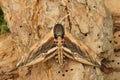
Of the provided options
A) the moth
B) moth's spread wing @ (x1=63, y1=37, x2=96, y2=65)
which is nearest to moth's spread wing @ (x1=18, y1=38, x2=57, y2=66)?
the moth

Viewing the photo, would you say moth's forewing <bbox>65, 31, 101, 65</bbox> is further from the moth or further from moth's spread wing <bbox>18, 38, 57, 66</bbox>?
moth's spread wing <bbox>18, 38, 57, 66</bbox>

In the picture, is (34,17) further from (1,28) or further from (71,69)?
(1,28)

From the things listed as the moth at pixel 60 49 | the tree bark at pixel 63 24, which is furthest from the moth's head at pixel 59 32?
the tree bark at pixel 63 24

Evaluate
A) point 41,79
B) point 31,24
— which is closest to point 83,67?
point 41,79

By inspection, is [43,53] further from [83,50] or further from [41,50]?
[83,50]

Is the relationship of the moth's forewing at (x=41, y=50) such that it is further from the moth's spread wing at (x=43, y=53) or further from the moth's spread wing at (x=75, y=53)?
the moth's spread wing at (x=75, y=53)

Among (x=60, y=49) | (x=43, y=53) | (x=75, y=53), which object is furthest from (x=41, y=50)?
(x=75, y=53)
